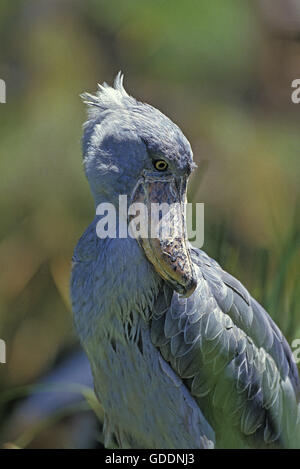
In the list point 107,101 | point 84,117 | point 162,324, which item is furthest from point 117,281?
point 84,117

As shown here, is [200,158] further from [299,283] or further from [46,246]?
[299,283]

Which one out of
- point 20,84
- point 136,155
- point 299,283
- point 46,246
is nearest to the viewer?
point 136,155

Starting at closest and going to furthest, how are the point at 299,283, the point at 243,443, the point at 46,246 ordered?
the point at 243,443
the point at 299,283
the point at 46,246

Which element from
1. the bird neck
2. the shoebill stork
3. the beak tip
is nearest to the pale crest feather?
the shoebill stork

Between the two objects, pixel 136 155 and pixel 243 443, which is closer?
pixel 136 155

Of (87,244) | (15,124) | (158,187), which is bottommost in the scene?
(87,244)

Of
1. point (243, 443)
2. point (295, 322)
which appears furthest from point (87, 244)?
point (295, 322)

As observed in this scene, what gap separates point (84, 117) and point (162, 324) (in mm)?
1486

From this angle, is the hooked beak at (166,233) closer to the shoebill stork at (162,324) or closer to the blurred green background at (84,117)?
the shoebill stork at (162,324)

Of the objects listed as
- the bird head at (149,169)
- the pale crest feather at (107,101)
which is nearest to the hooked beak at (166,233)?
the bird head at (149,169)

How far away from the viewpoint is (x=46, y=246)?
304 cm

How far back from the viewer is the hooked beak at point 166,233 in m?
1.71

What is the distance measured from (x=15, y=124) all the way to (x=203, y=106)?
81 cm

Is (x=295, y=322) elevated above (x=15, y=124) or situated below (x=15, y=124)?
below
